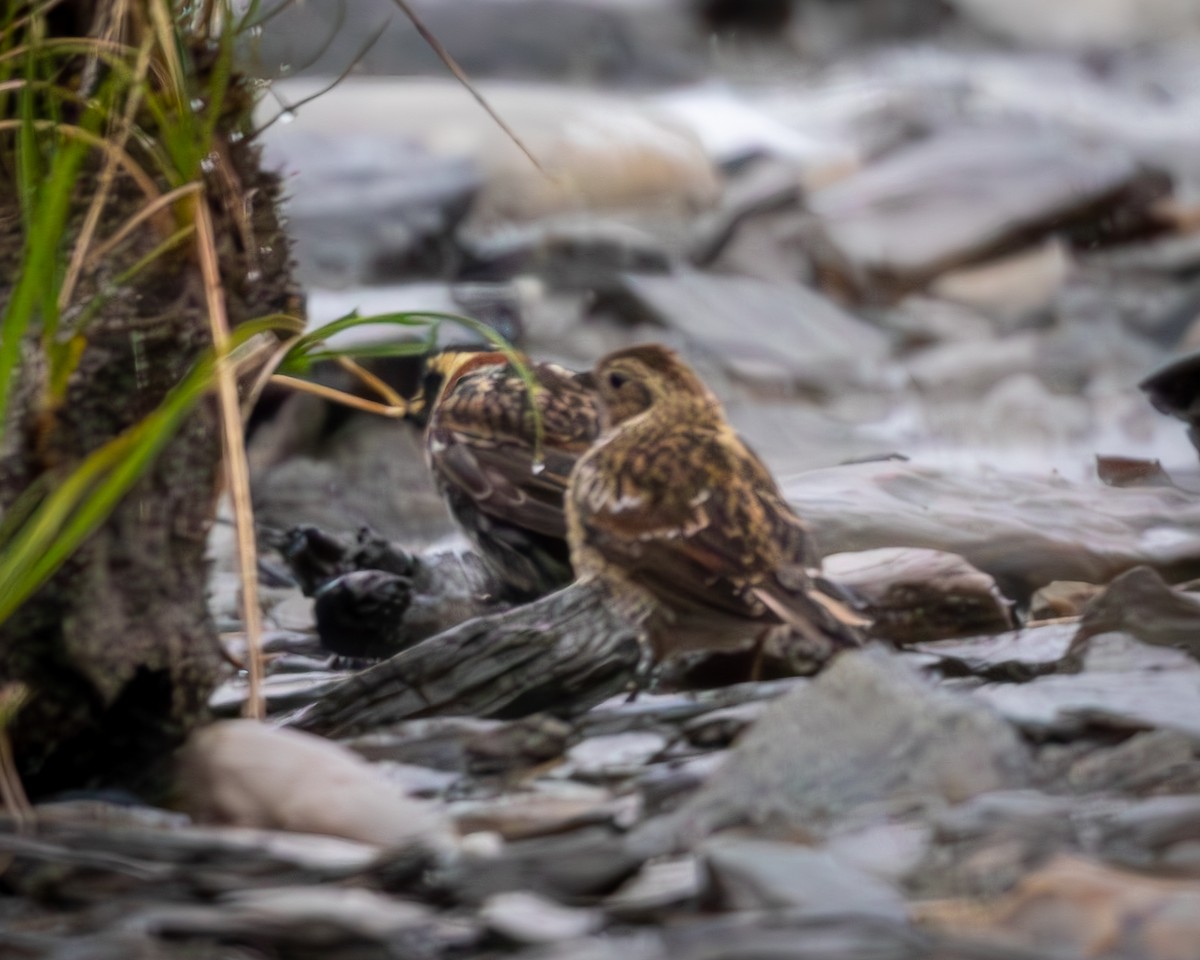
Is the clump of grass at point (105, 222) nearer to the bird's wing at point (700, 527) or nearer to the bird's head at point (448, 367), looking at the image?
the bird's wing at point (700, 527)

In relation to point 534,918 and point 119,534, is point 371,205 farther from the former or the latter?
point 534,918

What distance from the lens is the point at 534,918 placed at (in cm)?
135

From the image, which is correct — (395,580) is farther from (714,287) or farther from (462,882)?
(714,287)

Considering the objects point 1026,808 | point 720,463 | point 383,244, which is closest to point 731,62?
point 383,244

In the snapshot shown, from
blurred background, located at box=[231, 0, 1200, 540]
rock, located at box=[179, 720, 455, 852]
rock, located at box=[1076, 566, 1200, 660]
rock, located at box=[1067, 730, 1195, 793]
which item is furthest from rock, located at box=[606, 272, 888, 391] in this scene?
rock, located at box=[179, 720, 455, 852]

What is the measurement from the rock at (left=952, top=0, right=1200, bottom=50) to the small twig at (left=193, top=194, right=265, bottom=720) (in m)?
11.1

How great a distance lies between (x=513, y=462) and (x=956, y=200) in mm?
5014

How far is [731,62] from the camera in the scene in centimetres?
1148

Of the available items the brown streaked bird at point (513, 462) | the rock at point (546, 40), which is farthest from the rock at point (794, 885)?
the rock at point (546, 40)

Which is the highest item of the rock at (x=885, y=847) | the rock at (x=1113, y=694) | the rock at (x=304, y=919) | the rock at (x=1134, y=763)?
the rock at (x=304, y=919)

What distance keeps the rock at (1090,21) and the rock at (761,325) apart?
6.69 m

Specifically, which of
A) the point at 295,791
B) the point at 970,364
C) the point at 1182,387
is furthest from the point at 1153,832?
the point at 970,364

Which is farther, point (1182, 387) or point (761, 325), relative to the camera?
point (761, 325)

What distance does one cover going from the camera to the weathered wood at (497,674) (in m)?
1.91
